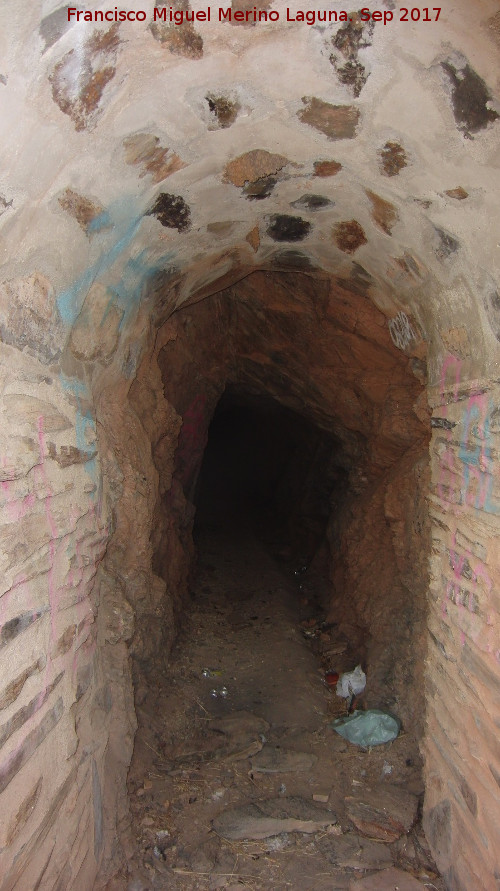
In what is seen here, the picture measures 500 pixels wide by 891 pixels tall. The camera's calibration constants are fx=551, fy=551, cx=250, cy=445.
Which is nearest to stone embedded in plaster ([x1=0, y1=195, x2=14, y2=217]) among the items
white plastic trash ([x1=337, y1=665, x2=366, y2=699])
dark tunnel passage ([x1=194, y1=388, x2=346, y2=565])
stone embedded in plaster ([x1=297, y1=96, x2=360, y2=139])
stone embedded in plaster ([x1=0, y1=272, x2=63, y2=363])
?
stone embedded in plaster ([x1=0, y1=272, x2=63, y2=363])

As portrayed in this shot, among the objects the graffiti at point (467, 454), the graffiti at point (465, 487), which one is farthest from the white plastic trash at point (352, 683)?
the graffiti at point (467, 454)

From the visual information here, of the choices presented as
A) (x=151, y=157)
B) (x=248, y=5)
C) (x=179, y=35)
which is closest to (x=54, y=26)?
(x=179, y=35)

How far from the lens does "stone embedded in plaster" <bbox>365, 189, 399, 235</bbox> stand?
2.53 metres

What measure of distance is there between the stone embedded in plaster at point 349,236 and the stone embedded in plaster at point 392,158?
0.64 m

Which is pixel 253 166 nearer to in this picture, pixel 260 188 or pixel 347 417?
pixel 260 188

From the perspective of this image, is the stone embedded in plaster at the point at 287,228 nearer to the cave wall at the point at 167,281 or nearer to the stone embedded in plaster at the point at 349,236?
the cave wall at the point at 167,281

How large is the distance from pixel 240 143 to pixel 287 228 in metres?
0.97

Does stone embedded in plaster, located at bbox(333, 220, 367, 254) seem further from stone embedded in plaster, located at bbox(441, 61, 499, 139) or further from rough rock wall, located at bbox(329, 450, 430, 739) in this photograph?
rough rock wall, located at bbox(329, 450, 430, 739)

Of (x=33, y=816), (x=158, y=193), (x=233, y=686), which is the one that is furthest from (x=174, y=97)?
(x=233, y=686)

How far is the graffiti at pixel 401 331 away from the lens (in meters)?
3.50

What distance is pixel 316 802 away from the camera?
3.31 m

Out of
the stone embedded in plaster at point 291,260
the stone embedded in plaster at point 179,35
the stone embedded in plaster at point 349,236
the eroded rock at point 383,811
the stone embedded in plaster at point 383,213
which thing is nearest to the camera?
the stone embedded in plaster at point 179,35

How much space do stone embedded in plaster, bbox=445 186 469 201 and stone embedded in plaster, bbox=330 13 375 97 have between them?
1.63 ft

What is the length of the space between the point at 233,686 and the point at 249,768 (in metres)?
1.10
